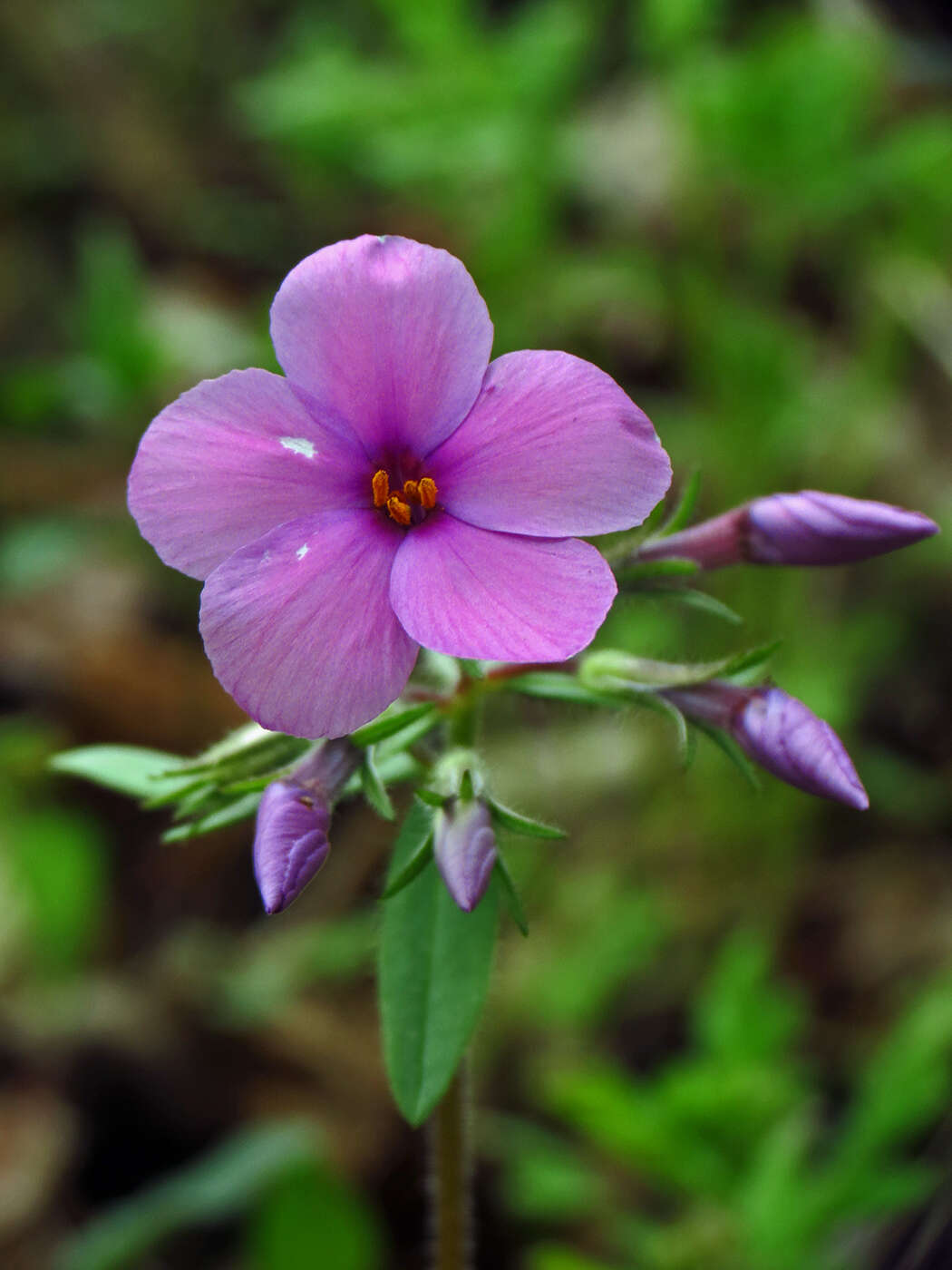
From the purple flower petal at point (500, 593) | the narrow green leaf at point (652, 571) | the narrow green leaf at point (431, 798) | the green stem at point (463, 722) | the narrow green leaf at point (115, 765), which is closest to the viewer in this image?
the purple flower petal at point (500, 593)

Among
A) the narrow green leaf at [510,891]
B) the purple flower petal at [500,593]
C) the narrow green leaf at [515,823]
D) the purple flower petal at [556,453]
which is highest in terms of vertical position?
the purple flower petal at [556,453]

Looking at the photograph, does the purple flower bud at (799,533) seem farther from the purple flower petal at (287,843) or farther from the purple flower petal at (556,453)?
the purple flower petal at (287,843)

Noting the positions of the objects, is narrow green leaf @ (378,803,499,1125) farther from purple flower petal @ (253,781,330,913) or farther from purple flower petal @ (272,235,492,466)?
purple flower petal @ (272,235,492,466)

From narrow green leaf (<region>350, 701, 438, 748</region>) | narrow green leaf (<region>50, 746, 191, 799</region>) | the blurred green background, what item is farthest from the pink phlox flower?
the blurred green background

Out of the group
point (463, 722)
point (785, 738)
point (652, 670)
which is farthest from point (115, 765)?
point (785, 738)

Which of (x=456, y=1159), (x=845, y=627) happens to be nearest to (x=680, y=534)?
(x=456, y=1159)

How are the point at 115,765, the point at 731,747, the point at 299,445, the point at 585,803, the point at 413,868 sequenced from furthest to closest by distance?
1. the point at 585,803
2. the point at 115,765
3. the point at 731,747
4. the point at 413,868
5. the point at 299,445

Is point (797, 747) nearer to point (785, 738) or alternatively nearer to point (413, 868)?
point (785, 738)

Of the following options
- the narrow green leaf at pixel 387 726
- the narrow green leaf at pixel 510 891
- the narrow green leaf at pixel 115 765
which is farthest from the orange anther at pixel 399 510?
the narrow green leaf at pixel 115 765
